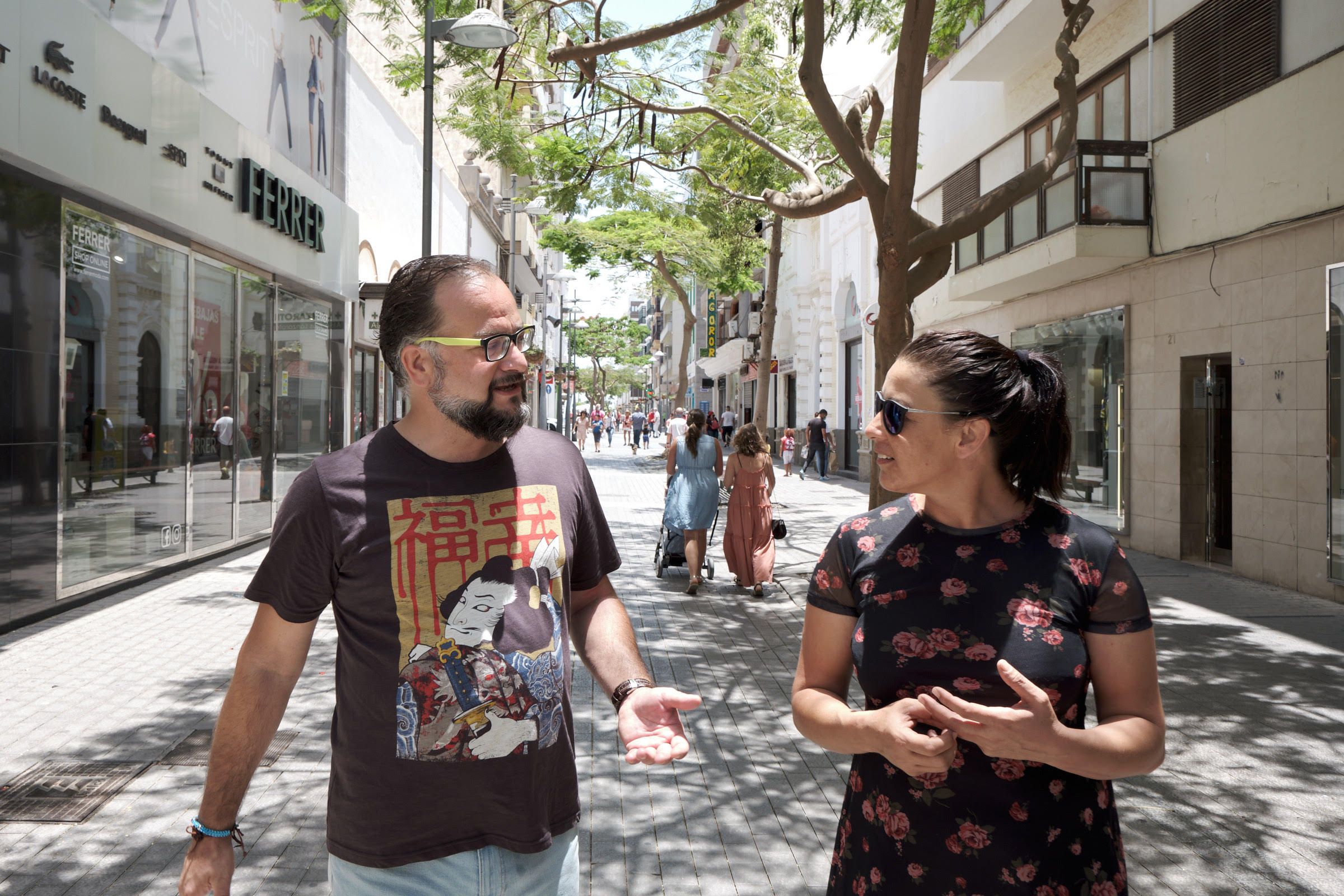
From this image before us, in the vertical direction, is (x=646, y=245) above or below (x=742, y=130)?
above

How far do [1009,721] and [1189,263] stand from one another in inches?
495

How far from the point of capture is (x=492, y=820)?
2.04 metres

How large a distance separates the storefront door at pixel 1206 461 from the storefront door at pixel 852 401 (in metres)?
14.8

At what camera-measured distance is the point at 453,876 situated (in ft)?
6.71

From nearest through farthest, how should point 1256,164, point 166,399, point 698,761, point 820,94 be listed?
point 698,761 < point 820,94 < point 166,399 < point 1256,164

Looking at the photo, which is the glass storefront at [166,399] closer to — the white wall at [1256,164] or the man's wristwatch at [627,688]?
the man's wristwatch at [627,688]

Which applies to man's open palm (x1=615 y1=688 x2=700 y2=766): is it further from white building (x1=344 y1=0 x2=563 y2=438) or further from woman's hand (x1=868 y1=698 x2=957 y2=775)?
white building (x1=344 y1=0 x2=563 y2=438)

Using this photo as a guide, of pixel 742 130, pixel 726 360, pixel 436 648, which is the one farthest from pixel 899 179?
pixel 726 360

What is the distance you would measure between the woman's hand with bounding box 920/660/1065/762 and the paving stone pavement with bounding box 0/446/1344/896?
7.52 ft

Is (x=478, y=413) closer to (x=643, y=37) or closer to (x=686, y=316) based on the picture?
(x=643, y=37)

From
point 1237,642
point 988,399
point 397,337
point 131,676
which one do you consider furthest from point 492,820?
point 1237,642

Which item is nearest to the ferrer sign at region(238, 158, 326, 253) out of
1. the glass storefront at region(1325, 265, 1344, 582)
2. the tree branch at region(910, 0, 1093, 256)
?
the tree branch at region(910, 0, 1093, 256)

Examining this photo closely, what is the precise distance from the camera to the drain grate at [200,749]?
5211 millimetres

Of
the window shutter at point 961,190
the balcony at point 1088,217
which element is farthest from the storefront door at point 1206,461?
the window shutter at point 961,190
